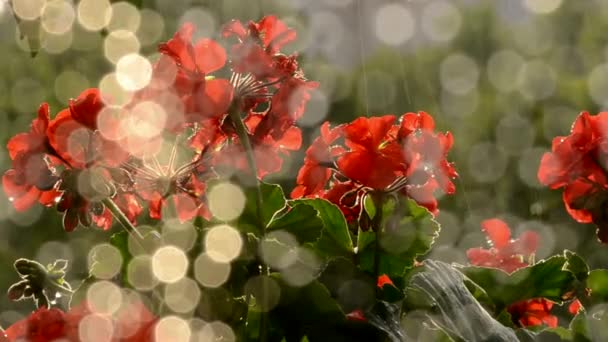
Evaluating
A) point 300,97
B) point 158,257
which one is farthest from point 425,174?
point 158,257

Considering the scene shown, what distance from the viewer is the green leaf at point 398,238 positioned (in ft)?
2.87

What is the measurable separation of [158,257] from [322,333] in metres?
0.17

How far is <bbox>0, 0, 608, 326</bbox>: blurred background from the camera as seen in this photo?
21.3ft

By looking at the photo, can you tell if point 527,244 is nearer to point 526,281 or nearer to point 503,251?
point 503,251

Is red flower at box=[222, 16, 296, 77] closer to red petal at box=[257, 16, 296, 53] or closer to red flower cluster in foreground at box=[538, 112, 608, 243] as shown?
red petal at box=[257, 16, 296, 53]

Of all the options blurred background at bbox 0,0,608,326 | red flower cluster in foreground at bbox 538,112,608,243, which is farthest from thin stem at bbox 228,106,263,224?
blurred background at bbox 0,0,608,326

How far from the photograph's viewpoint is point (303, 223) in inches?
32.8

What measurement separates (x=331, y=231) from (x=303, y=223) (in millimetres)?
72

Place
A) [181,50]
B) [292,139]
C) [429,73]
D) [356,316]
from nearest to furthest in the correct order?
[356,316]
[181,50]
[292,139]
[429,73]

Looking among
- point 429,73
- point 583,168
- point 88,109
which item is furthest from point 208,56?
point 429,73

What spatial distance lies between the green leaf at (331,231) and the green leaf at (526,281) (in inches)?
5.7

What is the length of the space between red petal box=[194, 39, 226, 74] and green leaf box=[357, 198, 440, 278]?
23cm

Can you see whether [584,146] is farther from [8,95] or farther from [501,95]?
[8,95]

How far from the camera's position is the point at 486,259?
1.10m
